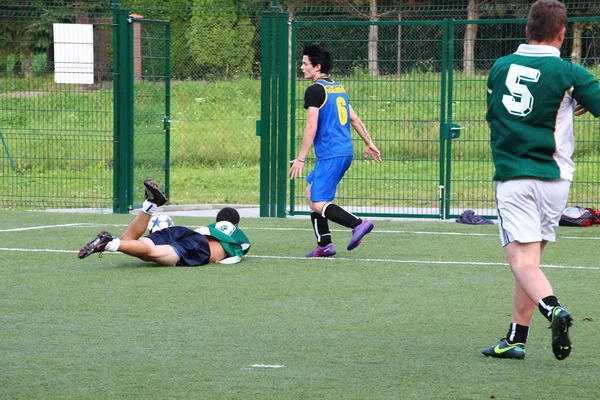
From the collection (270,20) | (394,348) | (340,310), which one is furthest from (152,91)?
(394,348)

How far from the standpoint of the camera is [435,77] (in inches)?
517

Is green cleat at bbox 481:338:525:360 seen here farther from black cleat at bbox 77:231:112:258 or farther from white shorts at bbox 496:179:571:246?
black cleat at bbox 77:231:112:258

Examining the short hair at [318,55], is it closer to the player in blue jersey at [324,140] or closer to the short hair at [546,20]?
the player in blue jersey at [324,140]

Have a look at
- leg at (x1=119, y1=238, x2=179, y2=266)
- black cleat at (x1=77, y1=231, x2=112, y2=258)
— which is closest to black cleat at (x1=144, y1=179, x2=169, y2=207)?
leg at (x1=119, y1=238, x2=179, y2=266)

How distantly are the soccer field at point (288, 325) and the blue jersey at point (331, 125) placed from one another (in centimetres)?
101

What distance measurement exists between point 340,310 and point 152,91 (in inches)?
306

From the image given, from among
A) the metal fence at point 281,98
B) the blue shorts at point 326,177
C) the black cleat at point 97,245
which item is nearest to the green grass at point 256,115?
the metal fence at point 281,98

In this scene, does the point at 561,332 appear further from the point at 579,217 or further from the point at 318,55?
the point at 579,217

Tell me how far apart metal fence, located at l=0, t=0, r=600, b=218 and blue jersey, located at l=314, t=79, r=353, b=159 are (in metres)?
3.27

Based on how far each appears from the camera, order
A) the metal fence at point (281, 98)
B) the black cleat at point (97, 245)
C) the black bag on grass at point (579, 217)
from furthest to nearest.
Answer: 1. the metal fence at point (281, 98)
2. the black bag on grass at point (579, 217)
3. the black cleat at point (97, 245)

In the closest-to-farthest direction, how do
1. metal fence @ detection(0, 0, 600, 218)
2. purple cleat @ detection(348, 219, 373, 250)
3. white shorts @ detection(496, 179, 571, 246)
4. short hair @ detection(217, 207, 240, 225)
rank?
white shorts @ detection(496, 179, 571, 246) < short hair @ detection(217, 207, 240, 225) < purple cleat @ detection(348, 219, 373, 250) < metal fence @ detection(0, 0, 600, 218)

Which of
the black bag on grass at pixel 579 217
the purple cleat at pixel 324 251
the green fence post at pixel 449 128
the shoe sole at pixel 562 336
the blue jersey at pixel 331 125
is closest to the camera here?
the shoe sole at pixel 562 336

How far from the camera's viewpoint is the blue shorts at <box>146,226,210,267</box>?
888 centimetres

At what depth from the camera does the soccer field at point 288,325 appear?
5062 mm
